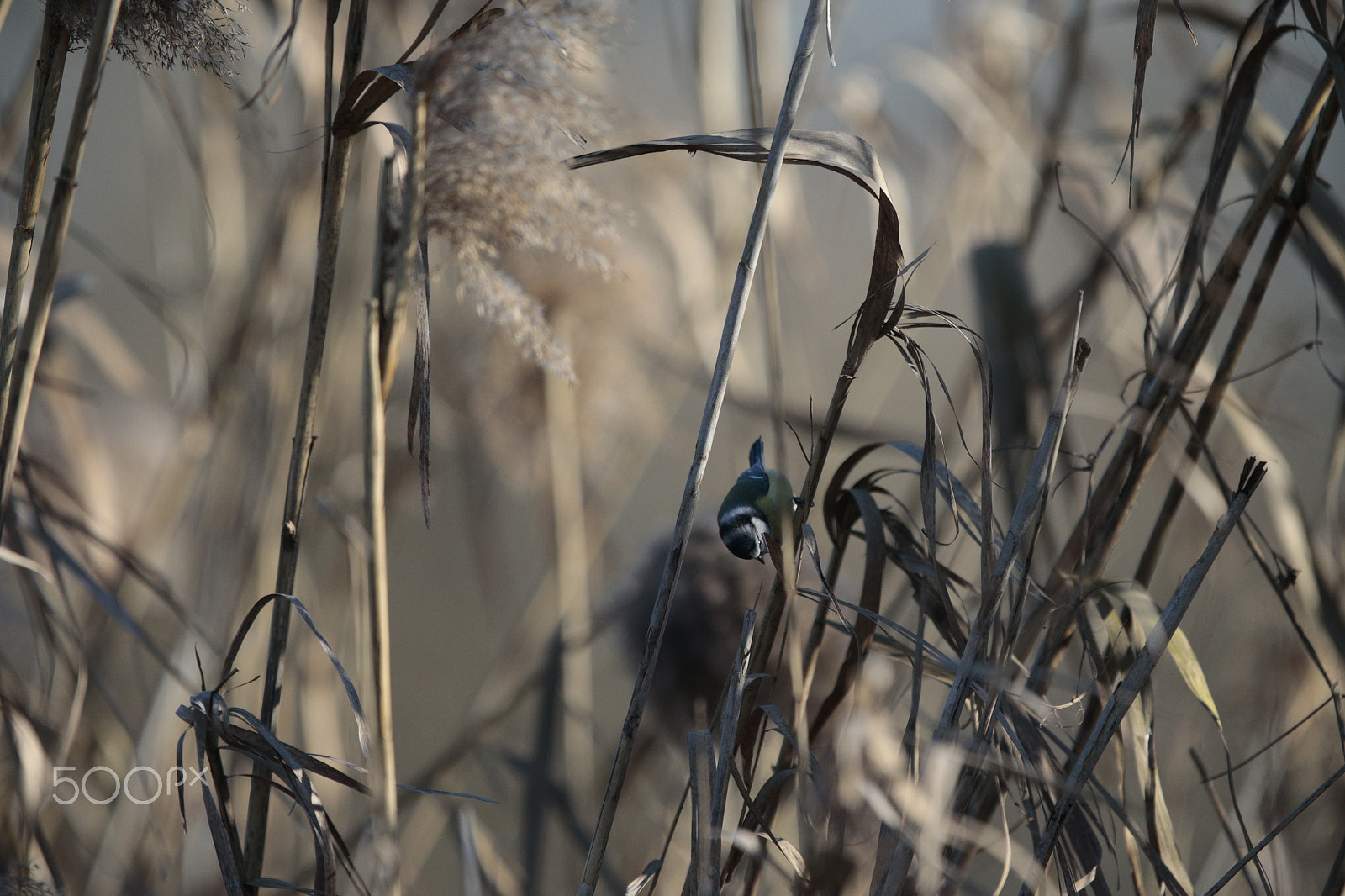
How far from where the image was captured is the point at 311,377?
1.44ft

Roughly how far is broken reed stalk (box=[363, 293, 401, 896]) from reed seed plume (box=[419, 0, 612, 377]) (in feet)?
Answer: 0.22

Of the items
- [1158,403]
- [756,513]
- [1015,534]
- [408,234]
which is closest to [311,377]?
[408,234]

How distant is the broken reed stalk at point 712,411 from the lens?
15.7 inches

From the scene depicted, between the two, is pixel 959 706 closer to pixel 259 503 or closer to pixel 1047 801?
pixel 1047 801

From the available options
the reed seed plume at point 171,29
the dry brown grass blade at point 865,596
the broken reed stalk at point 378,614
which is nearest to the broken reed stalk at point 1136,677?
the dry brown grass blade at point 865,596

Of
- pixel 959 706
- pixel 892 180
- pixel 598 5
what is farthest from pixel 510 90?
pixel 892 180

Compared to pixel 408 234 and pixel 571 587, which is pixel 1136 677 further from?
pixel 571 587

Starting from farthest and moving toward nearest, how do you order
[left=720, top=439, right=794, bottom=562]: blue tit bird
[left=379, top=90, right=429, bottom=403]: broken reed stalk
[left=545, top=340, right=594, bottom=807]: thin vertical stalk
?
[left=545, top=340, right=594, bottom=807]: thin vertical stalk < [left=720, top=439, right=794, bottom=562]: blue tit bird < [left=379, top=90, right=429, bottom=403]: broken reed stalk

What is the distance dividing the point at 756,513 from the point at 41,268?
0.39m

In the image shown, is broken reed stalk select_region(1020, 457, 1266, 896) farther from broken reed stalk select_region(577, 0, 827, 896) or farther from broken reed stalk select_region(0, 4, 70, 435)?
broken reed stalk select_region(0, 4, 70, 435)

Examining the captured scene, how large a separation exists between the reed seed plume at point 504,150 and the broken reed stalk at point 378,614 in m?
0.07

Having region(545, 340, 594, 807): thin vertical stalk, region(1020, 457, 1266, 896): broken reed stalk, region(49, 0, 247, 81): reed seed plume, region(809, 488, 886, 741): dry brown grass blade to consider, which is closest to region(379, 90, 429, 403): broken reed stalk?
region(49, 0, 247, 81): reed seed plume

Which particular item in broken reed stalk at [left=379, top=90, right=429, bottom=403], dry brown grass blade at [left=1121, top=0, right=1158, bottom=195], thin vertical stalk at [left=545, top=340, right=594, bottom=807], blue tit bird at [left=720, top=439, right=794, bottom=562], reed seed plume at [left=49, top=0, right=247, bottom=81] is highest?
dry brown grass blade at [left=1121, top=0, right=1158, bottom=195]

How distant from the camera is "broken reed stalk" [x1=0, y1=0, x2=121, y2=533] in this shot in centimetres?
41
